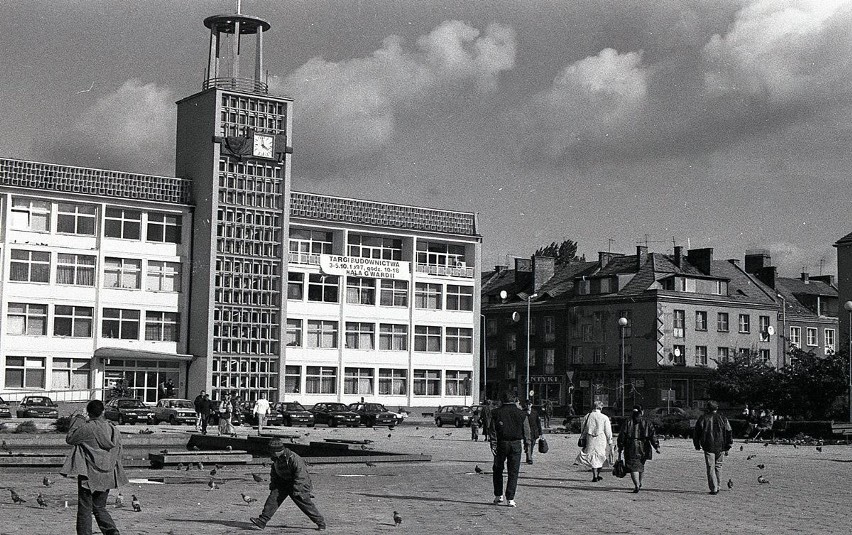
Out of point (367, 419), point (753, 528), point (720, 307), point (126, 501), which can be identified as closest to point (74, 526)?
point (126, 501)

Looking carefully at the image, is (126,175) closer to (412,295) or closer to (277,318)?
(277,318)

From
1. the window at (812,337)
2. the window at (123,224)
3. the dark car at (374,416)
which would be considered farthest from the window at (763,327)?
the window at (123,224)

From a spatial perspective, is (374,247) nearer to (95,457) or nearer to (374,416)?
(374,416)

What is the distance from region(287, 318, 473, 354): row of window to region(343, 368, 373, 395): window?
1.49 metres

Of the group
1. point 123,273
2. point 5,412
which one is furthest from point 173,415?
point 123,273

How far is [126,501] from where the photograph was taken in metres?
16.5

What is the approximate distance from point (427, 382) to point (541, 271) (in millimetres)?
17980

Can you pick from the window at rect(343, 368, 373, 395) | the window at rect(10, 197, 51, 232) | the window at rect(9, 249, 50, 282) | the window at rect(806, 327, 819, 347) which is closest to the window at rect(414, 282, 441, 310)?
the window at rect(343, 368, 373, 395)

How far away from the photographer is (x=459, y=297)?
272 feet

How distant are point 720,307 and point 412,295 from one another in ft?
75.5

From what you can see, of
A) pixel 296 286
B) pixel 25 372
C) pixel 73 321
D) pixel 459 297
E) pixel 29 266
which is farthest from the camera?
pixel 459 297

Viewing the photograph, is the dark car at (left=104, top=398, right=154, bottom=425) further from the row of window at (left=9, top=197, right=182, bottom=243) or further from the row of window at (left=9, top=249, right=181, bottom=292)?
the row of window at (left=9, top=197, right=182, bottom=243)

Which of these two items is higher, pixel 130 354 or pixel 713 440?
pixel 130 354

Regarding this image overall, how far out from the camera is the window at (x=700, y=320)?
85.2 meters
